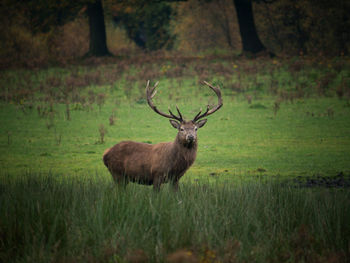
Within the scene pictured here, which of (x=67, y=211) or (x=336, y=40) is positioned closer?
(x=67, y=211)

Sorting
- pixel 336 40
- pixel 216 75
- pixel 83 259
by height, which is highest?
pixel 336 40

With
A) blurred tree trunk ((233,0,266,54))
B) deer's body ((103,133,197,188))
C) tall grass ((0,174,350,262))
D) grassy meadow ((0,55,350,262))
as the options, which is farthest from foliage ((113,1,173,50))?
tall grass ((0,174,350,262))

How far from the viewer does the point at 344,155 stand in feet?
46.6

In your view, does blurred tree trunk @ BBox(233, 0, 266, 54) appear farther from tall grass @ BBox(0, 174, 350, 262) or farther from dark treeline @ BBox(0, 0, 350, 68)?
tall grass @ BBox(0, 174, 350, 262)

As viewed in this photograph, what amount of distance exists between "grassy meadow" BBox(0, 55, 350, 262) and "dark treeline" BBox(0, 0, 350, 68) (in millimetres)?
3718

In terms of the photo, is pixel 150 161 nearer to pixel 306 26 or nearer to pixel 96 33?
pixel 96 33

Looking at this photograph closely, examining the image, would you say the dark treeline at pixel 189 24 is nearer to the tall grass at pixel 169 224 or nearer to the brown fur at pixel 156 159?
the brown fur at pixel 156 159

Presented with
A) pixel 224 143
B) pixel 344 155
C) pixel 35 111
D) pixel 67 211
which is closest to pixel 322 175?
pixel 344 155

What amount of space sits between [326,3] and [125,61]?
46.1 feet

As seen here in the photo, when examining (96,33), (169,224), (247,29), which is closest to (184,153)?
(169,224)

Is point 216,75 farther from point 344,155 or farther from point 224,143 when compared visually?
point 344,155

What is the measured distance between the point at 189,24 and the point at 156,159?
149 feet

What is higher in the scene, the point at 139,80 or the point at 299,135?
the point at 139,80

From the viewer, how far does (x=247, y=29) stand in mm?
32719
